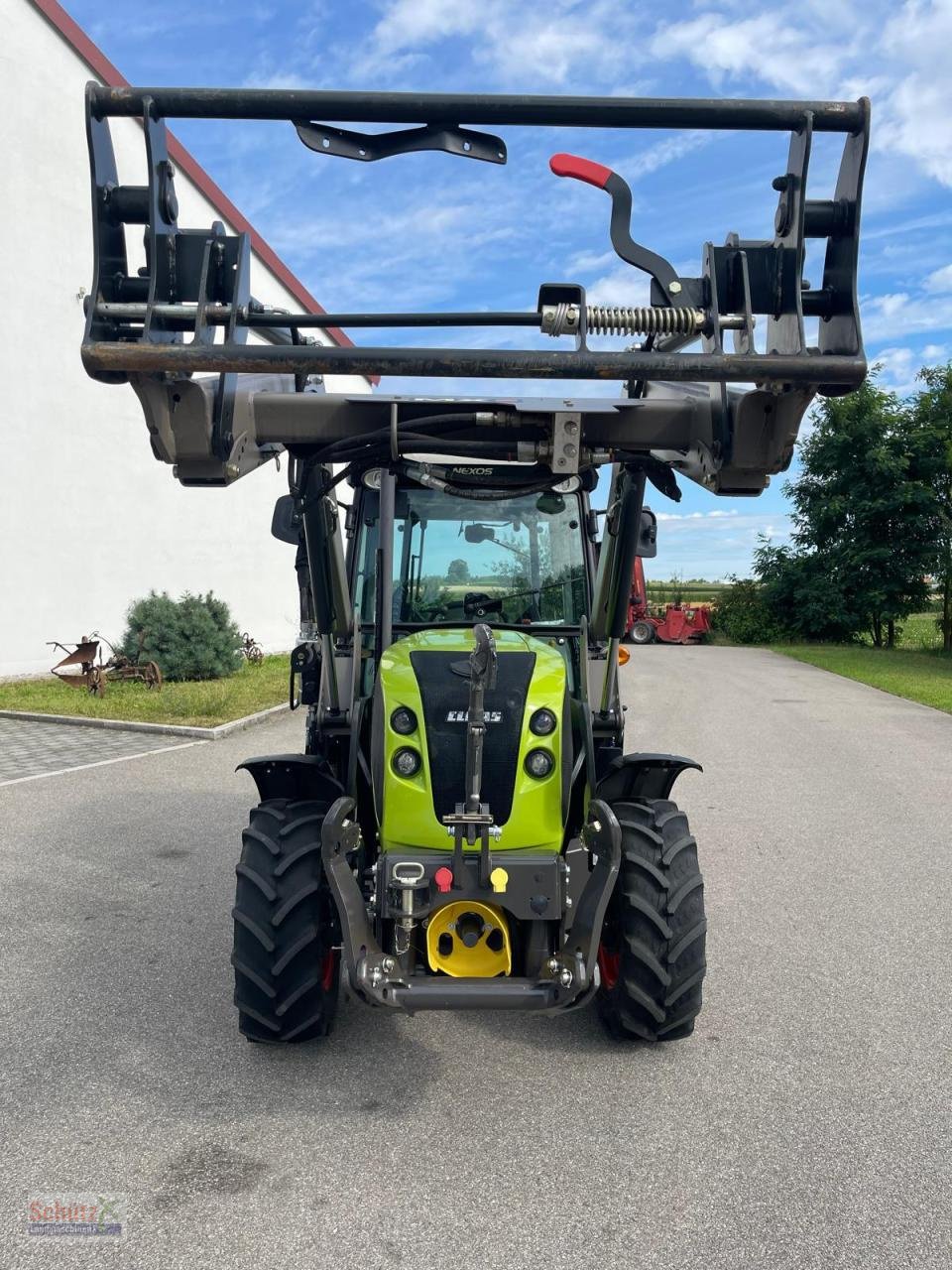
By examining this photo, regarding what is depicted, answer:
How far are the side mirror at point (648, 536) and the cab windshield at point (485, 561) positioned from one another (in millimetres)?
398

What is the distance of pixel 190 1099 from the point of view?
3652mm

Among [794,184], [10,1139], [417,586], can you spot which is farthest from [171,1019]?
[794,184]

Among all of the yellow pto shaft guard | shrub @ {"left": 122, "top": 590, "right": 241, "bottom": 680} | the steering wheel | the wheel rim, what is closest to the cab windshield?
the steering wheel

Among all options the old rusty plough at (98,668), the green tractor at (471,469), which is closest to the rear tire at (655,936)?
the green tractor at (471,469)

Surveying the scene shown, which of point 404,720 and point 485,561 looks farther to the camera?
point 485,561

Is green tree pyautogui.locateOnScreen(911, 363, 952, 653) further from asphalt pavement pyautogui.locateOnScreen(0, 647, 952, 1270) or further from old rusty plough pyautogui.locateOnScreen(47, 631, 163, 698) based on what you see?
asphalt pavement pyautogui.locateOnScreen(0, 647, 952, 1270)

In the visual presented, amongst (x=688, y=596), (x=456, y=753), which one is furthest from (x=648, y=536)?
(x=688, y=596)

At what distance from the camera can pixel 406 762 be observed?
3.76 metres

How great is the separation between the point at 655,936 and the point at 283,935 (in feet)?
4.43

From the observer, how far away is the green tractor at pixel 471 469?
323 centimetres

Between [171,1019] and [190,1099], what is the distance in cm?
72

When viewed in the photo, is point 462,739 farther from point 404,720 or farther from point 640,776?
point 640,776

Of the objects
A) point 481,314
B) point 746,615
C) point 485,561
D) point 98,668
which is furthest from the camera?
point 746,615

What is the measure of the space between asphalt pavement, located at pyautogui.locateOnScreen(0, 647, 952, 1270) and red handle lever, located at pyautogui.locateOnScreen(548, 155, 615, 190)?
3093 millimetres
